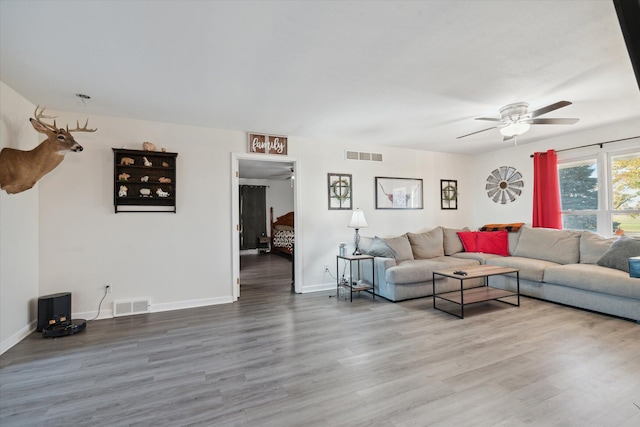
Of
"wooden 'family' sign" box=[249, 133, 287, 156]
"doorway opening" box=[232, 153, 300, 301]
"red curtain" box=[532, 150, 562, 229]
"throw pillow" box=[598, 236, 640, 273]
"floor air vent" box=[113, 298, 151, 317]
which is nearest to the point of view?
"throw pillow" box=[598, 236, 640, 273]

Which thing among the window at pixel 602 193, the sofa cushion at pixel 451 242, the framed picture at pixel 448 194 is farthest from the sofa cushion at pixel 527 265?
the framed picture at pixel 448 194

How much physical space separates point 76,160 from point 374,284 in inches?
165

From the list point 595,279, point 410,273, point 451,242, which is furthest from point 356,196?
point 595,279

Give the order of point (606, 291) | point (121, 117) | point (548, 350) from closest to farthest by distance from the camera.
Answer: point (548, 350) < point (606, 291) < point (121, 117)

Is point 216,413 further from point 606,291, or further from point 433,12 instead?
point 606,291

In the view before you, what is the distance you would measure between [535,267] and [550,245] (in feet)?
2.17

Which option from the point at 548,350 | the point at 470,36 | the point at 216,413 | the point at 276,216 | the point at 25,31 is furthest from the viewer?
the point at 276,216

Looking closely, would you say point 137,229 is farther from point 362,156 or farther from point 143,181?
point 362,156

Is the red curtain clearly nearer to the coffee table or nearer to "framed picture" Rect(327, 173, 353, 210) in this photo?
the coffee table

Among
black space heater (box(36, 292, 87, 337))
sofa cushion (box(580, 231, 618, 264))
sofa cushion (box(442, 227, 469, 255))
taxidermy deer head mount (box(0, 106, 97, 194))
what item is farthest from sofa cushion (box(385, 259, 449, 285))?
taxidermy deer head mount (box(0, 106, 97, 194))

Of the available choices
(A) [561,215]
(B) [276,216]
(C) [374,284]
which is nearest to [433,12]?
(C) [374,284]

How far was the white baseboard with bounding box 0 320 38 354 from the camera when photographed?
262cm

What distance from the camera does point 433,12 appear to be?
1808mm

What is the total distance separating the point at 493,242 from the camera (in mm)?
5137
